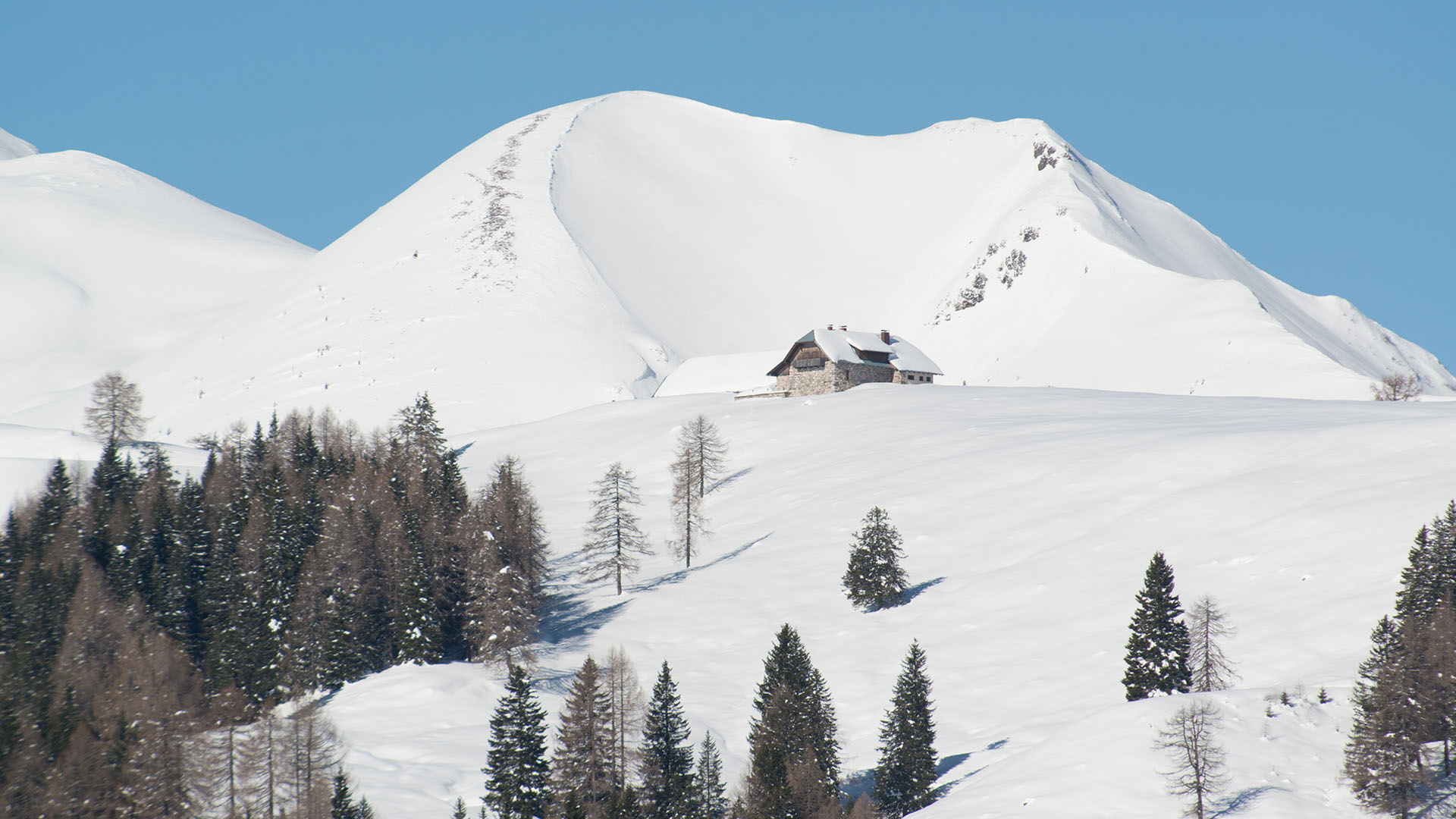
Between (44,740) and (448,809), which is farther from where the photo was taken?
(44,740)

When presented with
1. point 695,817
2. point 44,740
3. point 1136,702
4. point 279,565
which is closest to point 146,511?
point 279,565

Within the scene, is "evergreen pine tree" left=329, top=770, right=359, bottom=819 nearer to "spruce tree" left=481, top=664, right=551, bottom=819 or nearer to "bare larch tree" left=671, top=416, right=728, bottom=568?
"spruce tree" left=481, top=664, right=551, bottom=819

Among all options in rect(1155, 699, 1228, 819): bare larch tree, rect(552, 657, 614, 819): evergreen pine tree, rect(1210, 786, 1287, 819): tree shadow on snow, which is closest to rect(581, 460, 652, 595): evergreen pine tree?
rect(552, 657, 614, 819): evergreen pine tree

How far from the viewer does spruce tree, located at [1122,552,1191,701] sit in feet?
162

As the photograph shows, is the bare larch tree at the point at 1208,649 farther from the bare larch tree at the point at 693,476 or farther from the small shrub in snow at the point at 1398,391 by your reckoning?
the small shrub in snow at the point at 1398,391

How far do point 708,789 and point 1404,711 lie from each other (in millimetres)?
22610

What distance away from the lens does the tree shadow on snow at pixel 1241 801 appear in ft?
128

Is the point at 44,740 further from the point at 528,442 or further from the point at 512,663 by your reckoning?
the point at 528,442

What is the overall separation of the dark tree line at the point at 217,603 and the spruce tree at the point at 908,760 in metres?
21.9

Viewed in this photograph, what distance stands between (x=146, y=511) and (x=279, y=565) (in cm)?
1742

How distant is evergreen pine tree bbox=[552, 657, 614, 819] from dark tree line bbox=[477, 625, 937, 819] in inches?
1.5

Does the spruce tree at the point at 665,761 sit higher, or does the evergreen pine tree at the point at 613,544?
the evergreen pine tree at the point at 613,544

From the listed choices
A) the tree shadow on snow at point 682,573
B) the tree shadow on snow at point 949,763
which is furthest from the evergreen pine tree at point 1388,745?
the tree shadow on snow at point 682,573

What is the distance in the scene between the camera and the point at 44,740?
54.0 metres
